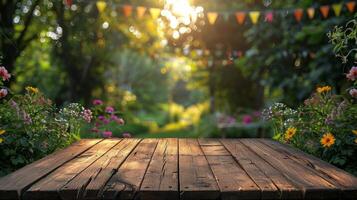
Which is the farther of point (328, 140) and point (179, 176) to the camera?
point (328, 140)

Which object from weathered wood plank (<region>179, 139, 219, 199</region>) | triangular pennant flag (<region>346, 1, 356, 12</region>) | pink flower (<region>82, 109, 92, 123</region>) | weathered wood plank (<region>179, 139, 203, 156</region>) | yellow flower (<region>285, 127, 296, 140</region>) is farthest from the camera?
triangular pennant flag (<region>346, 1, 356, 12</region>)

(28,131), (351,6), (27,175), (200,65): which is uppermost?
(351,6)

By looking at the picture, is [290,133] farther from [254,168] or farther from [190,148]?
[254,168]

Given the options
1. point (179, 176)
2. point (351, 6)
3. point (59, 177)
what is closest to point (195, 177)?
point (179, 176)

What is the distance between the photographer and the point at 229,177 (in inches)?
79.4

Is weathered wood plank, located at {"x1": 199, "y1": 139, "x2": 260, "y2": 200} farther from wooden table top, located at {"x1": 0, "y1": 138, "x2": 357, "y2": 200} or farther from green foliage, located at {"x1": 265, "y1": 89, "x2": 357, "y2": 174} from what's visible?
green foliage, located at {"x1": 265, "y1": 89, "x2": 357, "y2": 174}

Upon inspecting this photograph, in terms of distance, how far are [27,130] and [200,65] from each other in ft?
40.2


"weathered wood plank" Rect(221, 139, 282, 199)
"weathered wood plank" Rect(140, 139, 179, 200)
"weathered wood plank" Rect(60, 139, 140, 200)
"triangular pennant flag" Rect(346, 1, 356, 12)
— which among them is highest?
"triangular pennant flag" Rect(346, 1, 356, 12)

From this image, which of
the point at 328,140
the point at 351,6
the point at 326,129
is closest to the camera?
the point at 328,140

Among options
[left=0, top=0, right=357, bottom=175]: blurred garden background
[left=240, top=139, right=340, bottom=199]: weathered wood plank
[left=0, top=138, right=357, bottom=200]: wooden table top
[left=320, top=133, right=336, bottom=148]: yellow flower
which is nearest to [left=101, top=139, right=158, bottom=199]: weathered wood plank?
[left=0, top=138, right=357, bottom=200]: wooden table top

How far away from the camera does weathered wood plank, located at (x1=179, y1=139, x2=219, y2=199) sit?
1.73 meters

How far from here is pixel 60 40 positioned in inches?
446

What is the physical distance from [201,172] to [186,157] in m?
0.55

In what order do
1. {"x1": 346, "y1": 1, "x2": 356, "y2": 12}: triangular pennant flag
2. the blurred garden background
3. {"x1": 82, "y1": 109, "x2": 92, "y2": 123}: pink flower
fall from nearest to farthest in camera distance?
the blurred garden background
{"x1": 82, "y1": 109, "x2": 92, "y2": 123}: pink flower
{"x1": 346, "y1": 1, "x2": 356, "y2": 12}: triangular pennant flag
